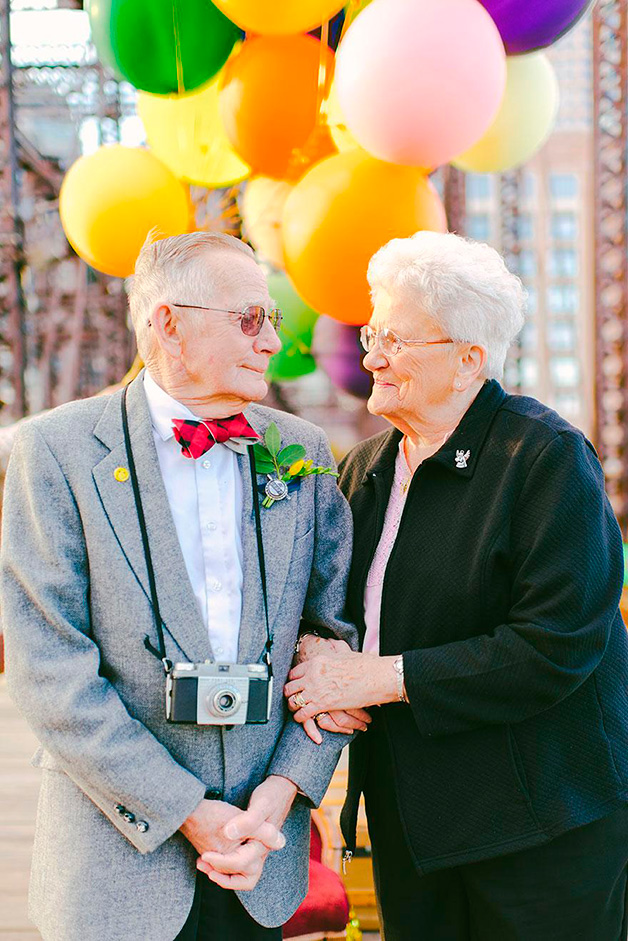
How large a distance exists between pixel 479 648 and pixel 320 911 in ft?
2.77

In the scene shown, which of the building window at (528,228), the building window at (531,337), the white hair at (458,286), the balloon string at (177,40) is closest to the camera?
the white hair at (458,286)

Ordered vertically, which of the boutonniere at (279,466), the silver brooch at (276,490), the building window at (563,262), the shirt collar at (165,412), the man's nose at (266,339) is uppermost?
the building window at (563,262)

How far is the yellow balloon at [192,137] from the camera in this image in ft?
9.48

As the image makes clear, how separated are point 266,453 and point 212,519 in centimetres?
16

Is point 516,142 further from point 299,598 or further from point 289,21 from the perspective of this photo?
point 299,598

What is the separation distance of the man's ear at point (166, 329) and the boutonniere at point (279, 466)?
0.69 feet

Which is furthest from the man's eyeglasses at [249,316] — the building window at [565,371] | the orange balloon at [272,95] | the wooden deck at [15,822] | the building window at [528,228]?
the building window at [565,371]

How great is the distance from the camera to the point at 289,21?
2.23m

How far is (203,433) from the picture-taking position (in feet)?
4.34

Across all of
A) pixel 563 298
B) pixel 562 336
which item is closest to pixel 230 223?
pixel 562 336

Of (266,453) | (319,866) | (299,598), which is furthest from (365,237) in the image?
(319,866)

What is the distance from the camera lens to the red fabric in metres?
1.81

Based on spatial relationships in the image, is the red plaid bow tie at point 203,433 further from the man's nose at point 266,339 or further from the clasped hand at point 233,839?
the clasped hand at point 233,839

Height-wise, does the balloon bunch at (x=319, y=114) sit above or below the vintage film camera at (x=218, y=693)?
above
